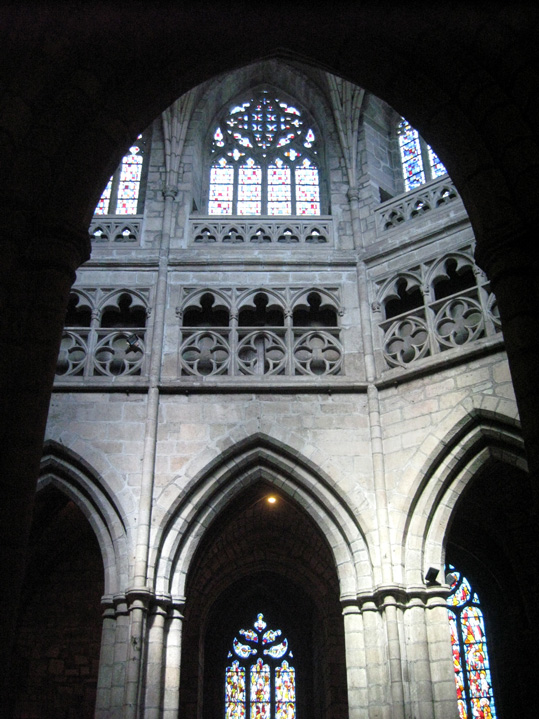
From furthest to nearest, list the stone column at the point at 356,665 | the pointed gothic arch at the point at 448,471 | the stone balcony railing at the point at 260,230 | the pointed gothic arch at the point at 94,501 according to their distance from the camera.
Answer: the stone balcony railing at the point at 260,230 < the pointed gothic arch at the point at 94,501 < the pointed gothic arch at the point at 448,471 < the stone column at the point at 356,665

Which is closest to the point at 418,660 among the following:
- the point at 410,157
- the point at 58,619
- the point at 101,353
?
the point at 101,353

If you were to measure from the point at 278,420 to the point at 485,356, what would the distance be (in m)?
2.61

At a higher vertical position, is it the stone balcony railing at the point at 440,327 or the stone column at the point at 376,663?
the stone balcony railing at the point at 440,327

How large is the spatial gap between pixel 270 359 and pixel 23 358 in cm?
609

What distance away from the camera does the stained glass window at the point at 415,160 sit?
12.9 m

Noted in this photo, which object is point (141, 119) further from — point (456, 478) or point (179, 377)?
point (456, 478)

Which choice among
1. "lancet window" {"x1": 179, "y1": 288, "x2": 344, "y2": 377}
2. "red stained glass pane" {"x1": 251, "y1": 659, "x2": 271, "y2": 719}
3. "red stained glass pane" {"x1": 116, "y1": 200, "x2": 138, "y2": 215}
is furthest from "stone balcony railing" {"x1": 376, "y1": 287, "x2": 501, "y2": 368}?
"red stained glass pane" {"x1": 251, "y1": 659, "x2": 271, "y2": 719}

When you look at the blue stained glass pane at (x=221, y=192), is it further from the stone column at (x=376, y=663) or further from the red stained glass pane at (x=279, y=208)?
the stone column at (x=376, y=663)

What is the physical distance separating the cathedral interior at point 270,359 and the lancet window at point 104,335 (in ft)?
0.14

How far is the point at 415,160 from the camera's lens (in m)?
13.3

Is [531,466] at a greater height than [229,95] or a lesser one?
lesser

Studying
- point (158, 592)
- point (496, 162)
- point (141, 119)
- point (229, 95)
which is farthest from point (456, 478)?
point (229, 95)

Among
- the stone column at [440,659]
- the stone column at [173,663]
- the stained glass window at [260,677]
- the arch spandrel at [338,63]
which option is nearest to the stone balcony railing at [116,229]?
the stone column at [173,663]

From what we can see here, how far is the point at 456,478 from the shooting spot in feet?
31.8
